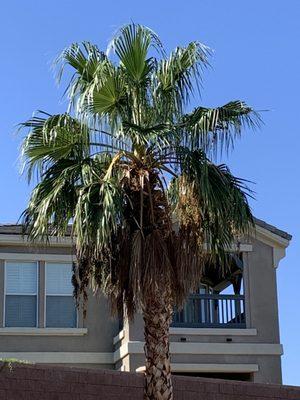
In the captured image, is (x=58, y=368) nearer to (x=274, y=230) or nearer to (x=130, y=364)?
(x=130, y=364)

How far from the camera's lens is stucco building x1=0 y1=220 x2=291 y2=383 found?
81.8 ft

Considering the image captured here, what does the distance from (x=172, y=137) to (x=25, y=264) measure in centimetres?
1106

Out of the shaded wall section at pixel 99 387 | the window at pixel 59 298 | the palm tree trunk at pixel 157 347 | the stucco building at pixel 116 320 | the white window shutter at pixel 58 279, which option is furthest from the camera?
the white window shutter at pixel 58 279

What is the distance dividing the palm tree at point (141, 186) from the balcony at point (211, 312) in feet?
28.9

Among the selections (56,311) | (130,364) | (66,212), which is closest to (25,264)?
(56,311)

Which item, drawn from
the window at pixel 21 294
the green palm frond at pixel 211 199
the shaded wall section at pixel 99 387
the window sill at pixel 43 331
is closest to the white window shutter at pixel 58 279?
the window at pixel 21 294

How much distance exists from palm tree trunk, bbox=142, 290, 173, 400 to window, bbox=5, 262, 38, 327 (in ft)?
34.2

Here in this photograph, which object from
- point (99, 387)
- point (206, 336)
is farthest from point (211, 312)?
point (99, 387)

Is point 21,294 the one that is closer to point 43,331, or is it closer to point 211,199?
point 43,331

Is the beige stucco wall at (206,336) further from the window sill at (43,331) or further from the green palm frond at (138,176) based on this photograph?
the green palm frond at (138,176)

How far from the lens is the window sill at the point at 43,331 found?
25156 millimetres

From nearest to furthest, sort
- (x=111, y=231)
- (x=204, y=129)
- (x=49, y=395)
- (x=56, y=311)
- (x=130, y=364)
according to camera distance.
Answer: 1. (x=111, y=231)
2. (x=204, y=129)
3. (x=49, y=395)
4. (x=130, y=364)
5. (x=56, y=311)

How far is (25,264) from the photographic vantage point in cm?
2592

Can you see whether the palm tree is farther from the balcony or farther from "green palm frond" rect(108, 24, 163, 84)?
the balcony
